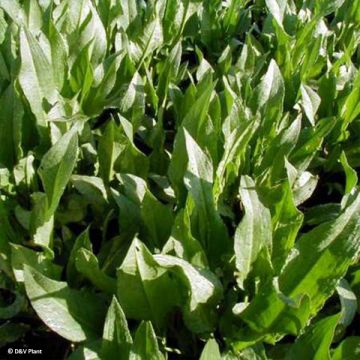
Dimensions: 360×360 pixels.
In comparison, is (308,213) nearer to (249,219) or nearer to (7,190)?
(249,219)

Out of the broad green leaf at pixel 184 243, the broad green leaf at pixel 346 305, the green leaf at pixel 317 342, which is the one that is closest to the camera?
the green leaf at pixel 317 342

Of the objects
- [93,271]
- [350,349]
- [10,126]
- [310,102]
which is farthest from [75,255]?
[310,102]

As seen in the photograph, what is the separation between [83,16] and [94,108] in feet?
1.16

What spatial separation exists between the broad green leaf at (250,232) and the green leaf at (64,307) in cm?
32

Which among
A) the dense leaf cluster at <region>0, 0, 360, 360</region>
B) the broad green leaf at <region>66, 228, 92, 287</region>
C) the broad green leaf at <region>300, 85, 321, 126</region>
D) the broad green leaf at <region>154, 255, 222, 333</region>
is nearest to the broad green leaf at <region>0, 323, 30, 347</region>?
the dense leaf cluster at <region>0, 0, 360, 360</region>

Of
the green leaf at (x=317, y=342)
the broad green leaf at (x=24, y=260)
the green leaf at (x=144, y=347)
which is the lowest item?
the green leaf at (x=317, y=342)

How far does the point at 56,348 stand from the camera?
1.54m

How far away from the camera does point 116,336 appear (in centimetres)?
118

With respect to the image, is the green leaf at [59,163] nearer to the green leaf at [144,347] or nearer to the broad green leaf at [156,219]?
the broad green leaf at [156,219]

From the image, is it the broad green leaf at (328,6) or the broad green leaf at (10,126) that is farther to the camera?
the broad green leaf at (328,6)

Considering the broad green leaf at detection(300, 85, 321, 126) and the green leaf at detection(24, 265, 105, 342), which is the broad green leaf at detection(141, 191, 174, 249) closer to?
the green leaf at detection(24, 265, 105, 342)

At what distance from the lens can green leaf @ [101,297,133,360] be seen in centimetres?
115

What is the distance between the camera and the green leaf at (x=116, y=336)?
1.15 meters

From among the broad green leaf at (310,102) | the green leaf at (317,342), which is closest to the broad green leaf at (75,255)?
the green leaf at (317,342)
